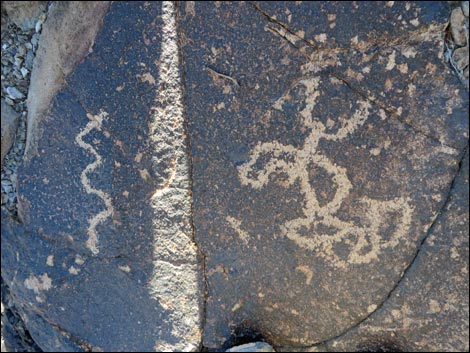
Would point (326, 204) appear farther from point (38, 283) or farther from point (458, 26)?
point (38, 283)

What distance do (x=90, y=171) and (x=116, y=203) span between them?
4.4 inches

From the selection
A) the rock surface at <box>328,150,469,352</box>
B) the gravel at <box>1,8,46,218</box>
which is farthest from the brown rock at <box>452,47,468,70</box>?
the gravel at <box>1,8,46,218</box>

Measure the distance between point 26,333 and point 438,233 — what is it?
4.23 feet

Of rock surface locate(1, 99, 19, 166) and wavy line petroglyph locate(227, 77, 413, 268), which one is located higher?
rock surface locate(1, 99, 19, 166)

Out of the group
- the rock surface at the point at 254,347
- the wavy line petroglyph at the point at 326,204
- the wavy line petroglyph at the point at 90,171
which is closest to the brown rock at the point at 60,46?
the wavy line petroglyph at the point at 90,171

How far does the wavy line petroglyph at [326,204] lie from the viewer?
1.21 metres

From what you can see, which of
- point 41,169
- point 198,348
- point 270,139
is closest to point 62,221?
point 41,169

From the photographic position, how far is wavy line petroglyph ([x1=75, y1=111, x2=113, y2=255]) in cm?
131

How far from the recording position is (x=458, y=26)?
1.13m

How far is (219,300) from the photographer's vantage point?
1.33m

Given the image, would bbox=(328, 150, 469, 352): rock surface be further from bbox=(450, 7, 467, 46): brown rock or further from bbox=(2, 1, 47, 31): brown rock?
bbox=(2, 1, 47, 31): brown rock

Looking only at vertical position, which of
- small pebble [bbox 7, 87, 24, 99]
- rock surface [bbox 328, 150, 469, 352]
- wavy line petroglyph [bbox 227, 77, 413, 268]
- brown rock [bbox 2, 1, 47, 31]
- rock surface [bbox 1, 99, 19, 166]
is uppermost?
brown rock [bbox 2, 1, 47, 31]

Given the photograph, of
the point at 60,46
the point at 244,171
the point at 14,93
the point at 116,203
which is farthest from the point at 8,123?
the point at 244,171

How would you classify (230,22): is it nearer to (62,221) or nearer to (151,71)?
(151,71)
